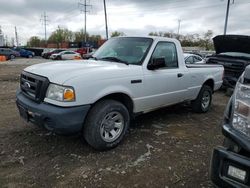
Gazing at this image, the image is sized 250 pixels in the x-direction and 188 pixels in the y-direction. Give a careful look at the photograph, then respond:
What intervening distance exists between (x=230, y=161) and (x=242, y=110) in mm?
416

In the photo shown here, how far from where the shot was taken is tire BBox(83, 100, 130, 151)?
3641mm

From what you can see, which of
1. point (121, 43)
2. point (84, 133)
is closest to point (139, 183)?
point (84, 133)

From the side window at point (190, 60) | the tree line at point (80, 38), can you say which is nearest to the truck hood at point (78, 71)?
the side window at point (190, 60)

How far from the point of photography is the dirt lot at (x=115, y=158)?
3166mm

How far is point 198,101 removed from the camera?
20.1ft

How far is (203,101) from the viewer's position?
6297 mm

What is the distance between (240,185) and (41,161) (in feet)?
8.70

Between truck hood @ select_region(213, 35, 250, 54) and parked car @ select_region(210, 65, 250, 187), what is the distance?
6.60m

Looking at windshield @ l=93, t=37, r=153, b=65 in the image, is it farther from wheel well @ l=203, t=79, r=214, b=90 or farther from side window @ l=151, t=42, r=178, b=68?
wheel well @ l=203, t=79, r=214, b=90

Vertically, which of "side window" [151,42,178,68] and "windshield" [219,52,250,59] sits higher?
"side window" [151,42,178,68]

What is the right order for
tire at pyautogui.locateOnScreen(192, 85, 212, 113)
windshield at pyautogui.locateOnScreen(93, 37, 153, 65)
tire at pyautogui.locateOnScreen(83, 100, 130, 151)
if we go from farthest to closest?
tire at pyautogui.locateOnScreen(192, 85, 212, 113)
windshield at pyautogui.locateOnScreen(93, 37, 153, 65)
tire at pyautogui.locateOnScreen(83, 100, 130, 151)

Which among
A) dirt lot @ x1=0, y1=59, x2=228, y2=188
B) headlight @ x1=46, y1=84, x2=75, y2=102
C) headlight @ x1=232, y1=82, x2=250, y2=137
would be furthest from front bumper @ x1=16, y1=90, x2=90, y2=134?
headlight @ x1=232, y1=82, x2=250, y2=137

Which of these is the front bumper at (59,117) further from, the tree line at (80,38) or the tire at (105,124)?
the tree line at (80,38)

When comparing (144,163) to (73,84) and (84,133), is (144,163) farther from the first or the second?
(73,84)
